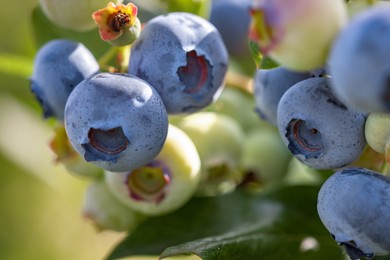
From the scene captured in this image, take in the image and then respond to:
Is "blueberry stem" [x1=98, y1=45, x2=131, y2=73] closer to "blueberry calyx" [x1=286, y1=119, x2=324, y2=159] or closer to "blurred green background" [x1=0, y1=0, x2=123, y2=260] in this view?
"blueberry calyx" [x1=286, y1=119, x2=324, y2=159]

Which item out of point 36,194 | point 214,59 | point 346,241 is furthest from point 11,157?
point 346,241

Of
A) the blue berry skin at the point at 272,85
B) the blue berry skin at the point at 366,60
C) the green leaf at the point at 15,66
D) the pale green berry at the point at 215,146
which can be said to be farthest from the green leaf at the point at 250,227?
the blue berry skin at the point at 366,60

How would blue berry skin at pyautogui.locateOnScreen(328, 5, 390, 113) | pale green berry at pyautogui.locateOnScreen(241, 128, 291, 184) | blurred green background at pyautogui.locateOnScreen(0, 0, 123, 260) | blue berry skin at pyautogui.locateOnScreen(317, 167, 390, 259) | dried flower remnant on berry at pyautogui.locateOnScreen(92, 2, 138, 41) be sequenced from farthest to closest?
blurred green background at pyautogui.locateOnScreen(0, 0, 123, 260) → pale green berry at pyautogui.locateOnScreen(241, 128, 291, 184) → dried flower remnant on berry at pyautogui.locateOnScreen(92, 2, 138, 41) → blue berry skin at pyautogui.locateOnScreen(317, 167, 390, 259) → blue berry skin at pyautogui.locateOnScreen(328, 5, 390, 113)

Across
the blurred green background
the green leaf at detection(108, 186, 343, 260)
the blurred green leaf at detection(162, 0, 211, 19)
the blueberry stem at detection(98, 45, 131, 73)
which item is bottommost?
the blurred green background

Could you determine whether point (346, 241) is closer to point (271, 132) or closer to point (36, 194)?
point (271, 132)

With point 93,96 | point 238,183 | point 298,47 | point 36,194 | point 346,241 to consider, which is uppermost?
point 298,47

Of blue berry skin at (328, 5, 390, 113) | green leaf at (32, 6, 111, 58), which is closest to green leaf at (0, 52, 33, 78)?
green leaf at (32, 6, 111, 58)

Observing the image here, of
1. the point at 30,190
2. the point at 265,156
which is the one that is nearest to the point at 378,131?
the point at 265,156
